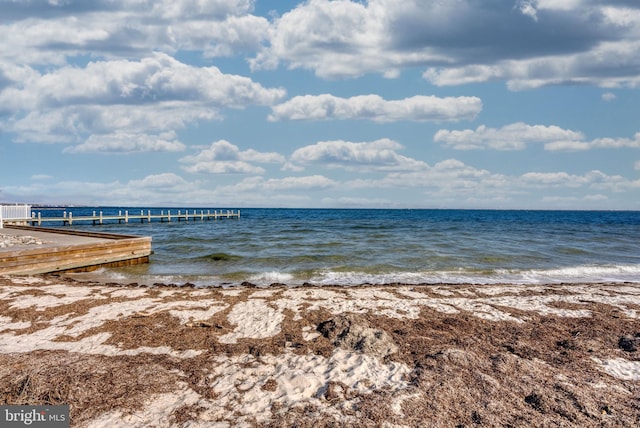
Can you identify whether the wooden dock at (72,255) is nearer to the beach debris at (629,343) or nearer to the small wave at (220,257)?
the small wave at (220,257)

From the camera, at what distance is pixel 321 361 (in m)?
5.76

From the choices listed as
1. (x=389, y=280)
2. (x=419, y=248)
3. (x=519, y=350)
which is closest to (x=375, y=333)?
(x=519, y=350)

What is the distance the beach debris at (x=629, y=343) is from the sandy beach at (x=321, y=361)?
0.09ft

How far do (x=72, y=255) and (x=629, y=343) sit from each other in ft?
54.3

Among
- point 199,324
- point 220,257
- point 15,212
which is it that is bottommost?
point 220,257

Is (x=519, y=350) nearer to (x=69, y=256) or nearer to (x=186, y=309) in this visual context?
(x=186, y=309)

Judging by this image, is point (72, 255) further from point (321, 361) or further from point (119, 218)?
point (119, 218)

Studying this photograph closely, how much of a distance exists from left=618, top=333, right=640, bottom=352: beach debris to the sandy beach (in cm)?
3

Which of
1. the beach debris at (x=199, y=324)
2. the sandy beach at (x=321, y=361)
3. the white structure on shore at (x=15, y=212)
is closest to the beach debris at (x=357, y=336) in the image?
the sandy beach at (x=321, y=361)

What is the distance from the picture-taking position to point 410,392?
4.84 m

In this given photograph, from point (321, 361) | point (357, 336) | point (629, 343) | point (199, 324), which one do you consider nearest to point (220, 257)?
point (199, 324)

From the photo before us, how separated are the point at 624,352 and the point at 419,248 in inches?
653

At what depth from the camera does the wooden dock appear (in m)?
13.2

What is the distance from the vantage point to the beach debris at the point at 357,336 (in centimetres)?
609
